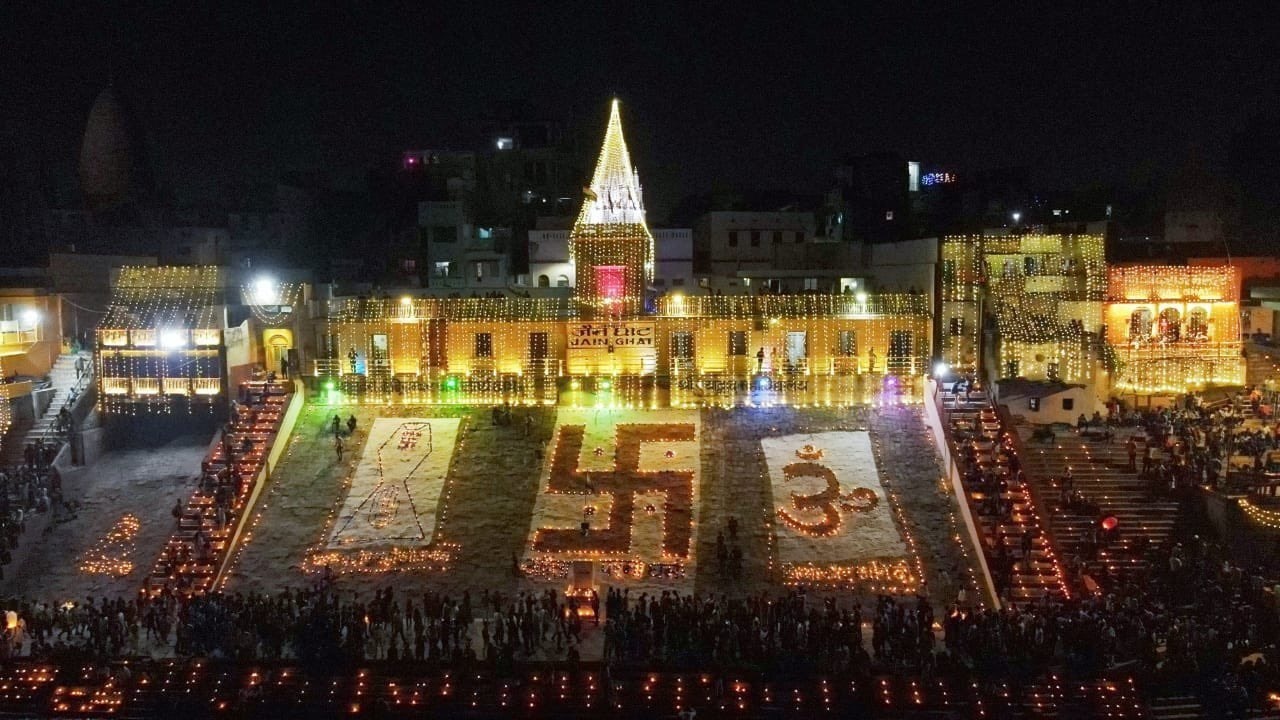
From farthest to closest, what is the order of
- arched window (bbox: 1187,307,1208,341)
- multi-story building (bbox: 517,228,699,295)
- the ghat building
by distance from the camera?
multi-story building (bbox: 517,228,699,295)
arched window (bbox: 1187,307,1208,341)
the ghat building

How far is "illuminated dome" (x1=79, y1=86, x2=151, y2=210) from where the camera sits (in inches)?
2291

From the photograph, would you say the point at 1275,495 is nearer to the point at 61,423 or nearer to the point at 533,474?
the point at 533,474

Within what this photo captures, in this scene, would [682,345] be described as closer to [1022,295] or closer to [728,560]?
[1022,295]

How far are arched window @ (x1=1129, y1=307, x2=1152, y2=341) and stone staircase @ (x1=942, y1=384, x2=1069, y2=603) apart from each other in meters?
8.90

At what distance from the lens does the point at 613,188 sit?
3631 cm

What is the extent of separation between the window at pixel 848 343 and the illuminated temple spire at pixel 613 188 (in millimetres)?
8176

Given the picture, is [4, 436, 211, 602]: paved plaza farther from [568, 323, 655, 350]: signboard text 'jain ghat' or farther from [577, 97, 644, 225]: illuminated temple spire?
[577, 97, 644, 225]: illuminated temple spire

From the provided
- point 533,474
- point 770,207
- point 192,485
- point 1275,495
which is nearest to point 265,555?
point 192,485

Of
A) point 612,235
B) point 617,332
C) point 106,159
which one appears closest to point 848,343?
point 617,332

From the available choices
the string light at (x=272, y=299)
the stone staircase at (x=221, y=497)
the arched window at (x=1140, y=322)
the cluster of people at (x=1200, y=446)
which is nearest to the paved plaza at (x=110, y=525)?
the stone staircase at (x=221, y=497)

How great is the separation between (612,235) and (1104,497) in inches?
710

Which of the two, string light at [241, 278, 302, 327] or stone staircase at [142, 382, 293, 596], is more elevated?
string light at [241, 278, 302, 327]

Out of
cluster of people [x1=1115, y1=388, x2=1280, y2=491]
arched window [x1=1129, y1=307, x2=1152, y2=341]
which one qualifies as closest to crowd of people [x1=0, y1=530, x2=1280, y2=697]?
cluster of people [x1=1115, y1=388, x2=1280, y2=491]

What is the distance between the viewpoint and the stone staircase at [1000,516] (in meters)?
23.1
